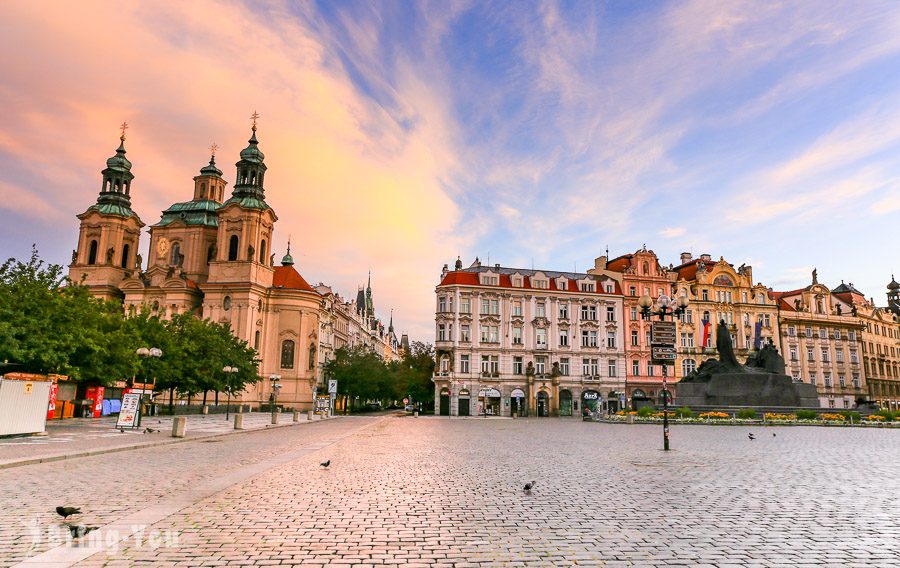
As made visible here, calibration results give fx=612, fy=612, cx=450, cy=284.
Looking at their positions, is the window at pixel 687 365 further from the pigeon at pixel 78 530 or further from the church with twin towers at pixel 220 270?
the pigeon at pixel 78 530

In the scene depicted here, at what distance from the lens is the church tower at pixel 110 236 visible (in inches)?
3036

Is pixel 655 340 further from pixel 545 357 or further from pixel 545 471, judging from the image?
pixel 545 357

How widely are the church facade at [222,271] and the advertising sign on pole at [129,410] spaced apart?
41923 millimetres

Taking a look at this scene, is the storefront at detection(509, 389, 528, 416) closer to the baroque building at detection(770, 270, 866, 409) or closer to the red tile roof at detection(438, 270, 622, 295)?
the red tile roof at detection(438, 270, 622, 295)

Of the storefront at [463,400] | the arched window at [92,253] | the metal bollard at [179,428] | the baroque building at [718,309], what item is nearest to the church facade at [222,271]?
the arched window at [92,253]

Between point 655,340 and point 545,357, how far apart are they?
164ft

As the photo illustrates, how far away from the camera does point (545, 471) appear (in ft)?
47.9

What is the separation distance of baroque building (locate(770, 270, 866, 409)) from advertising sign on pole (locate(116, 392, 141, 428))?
79968 millimetres

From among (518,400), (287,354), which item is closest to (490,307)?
(518,400)

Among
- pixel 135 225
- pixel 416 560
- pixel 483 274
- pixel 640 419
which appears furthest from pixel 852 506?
pixel 135 225

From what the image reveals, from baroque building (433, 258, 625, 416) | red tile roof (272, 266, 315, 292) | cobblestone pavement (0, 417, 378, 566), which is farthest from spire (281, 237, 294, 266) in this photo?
cobblestone pavement (0, 417, 378, 566)

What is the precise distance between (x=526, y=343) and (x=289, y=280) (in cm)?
3403

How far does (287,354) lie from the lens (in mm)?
76000

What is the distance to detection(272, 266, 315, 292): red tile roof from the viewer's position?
8152 centimetres
